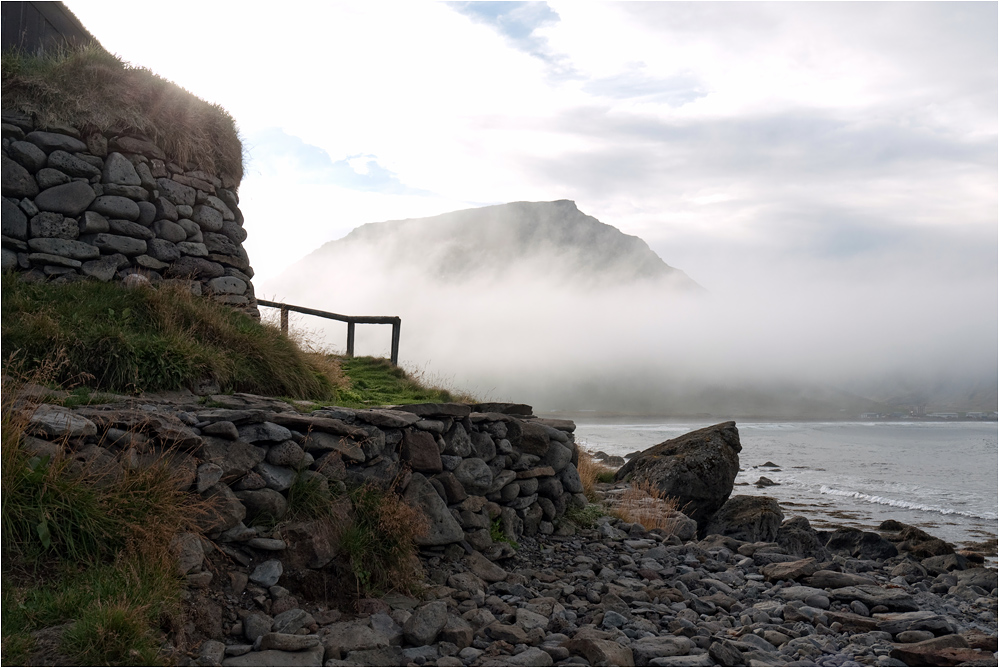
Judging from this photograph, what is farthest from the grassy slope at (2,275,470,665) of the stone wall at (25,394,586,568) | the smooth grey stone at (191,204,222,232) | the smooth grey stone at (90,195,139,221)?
the smooth grey stone at (191,204,222,232)

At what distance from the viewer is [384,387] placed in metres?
11.8

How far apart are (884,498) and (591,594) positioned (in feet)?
61.1

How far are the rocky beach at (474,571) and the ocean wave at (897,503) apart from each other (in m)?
10.8

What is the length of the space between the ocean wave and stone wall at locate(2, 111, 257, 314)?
19.7 meters

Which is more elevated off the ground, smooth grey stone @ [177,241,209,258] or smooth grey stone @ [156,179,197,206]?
smooth grey stone @ [156,179,197,206]

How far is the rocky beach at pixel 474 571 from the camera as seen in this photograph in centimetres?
495

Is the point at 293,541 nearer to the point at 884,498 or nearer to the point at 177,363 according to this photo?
the point at 177,363

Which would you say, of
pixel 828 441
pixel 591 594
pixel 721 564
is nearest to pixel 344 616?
pixel 591 594

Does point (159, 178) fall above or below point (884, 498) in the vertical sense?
above

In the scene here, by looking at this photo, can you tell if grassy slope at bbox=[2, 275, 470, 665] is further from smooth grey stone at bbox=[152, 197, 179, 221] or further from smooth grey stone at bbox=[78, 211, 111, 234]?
smooth grey stone at bbox=[152, 197, 179, 221]

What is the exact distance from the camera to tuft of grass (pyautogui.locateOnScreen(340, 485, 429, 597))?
5.82 metres

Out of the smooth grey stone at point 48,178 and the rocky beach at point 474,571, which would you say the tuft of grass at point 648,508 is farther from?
the smooth grey stone at point 48,178

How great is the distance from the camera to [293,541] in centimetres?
557

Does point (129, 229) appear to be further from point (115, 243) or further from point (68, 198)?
point (68, 198)
